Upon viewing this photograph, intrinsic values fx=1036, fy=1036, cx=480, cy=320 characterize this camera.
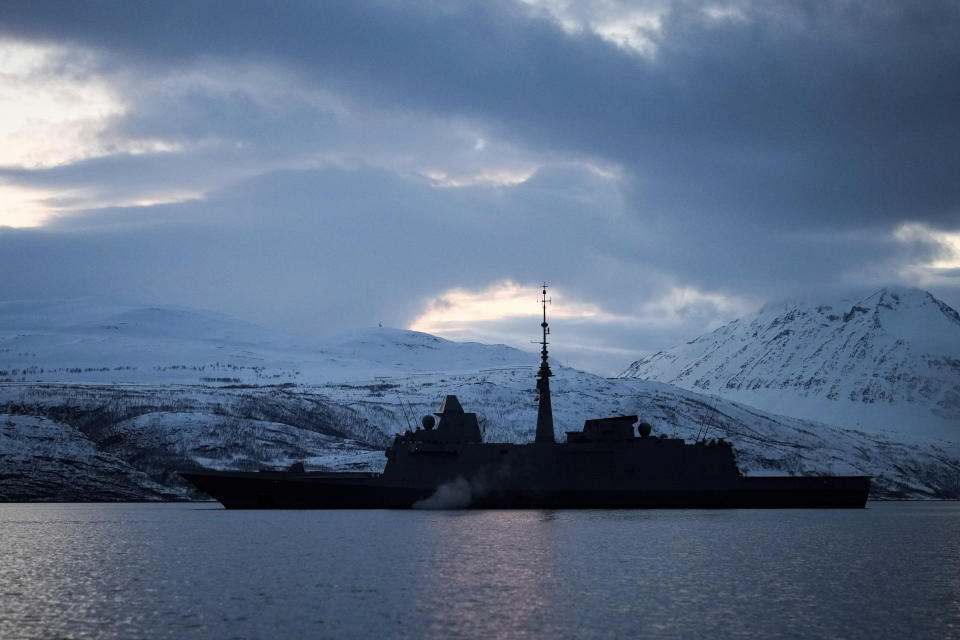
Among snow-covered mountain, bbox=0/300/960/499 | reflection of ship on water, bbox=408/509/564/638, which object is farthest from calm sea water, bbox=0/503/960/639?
snow-covered mountain, bbox=0/300/960/499

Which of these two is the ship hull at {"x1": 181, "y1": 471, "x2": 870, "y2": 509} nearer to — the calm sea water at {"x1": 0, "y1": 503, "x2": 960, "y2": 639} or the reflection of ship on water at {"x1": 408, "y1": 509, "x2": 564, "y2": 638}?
the calm sea water at {"x1": 0, "y1": 503, "x2": 960, "y2": 639}

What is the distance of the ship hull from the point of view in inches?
2763

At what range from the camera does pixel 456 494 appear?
2756 inches

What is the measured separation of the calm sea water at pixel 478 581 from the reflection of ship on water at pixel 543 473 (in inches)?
358

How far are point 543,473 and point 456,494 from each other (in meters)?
6.04

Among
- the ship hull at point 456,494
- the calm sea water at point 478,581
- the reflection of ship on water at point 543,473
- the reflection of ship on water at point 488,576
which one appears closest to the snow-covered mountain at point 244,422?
the ship hull at point 456,494

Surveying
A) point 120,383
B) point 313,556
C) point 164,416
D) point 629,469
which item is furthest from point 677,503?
point 120,383

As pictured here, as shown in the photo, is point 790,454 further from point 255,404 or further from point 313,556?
point 313,556

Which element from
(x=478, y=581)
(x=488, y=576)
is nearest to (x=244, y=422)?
(x=488, y=576)

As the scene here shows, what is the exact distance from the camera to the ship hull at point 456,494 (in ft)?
230

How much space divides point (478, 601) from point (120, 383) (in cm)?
16883

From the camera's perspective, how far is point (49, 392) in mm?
157500

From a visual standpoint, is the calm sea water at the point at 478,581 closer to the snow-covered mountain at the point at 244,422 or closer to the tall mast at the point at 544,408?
the tall mast at the point at 544,408

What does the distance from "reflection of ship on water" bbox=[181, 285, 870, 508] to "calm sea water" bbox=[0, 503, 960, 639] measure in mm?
9097
